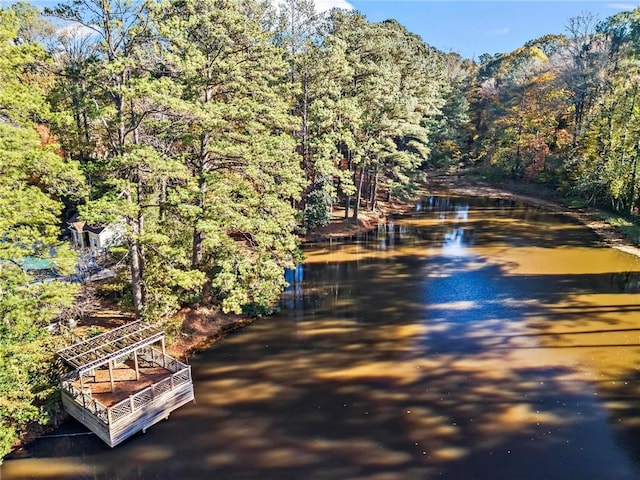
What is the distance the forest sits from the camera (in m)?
9.98

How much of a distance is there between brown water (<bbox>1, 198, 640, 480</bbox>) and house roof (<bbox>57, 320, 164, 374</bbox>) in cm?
180

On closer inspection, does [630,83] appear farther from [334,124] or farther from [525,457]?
[525,457]

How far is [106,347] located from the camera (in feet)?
38.5

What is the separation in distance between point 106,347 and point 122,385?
112 cm

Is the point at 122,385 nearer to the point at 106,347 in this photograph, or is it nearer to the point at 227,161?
the point at 106,347

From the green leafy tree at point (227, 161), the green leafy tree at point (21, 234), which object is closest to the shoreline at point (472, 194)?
the green leafy tree at point (227, 161)

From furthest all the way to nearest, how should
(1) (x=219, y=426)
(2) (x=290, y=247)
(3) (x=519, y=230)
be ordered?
(3) (x=519, y=230)
(2) (x=290, y=247)
(1) (x=219, y=426)

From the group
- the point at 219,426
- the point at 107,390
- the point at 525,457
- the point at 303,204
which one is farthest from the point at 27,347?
the point at 303,204

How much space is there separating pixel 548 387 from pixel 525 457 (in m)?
3.41

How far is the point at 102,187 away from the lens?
43.3ft

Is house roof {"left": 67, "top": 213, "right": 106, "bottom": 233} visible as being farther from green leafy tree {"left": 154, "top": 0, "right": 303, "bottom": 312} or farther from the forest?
green leafy tree {"left": 154, "top": 0, "right": 303, "bottom": 312}

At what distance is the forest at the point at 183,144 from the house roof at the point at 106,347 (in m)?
0.71

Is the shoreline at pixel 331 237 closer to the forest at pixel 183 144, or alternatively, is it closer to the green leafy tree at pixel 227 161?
the forest at pixel 183 144

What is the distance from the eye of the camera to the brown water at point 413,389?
9891 mm
